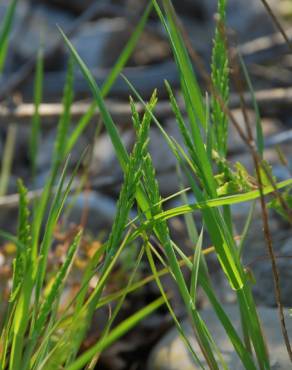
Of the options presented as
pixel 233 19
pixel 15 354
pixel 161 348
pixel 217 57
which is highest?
pixel 217 57

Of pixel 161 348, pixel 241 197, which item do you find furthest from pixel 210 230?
pixel 161 348

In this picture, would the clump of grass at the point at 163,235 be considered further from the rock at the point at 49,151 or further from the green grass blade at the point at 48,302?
the rock at the point at 49,151

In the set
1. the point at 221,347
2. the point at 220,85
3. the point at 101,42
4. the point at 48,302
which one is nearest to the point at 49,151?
the point at 101,42

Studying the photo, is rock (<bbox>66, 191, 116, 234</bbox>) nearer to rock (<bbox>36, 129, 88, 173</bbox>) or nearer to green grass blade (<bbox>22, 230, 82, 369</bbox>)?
Answer: rock (<bbox>36, 129, 88, 173</bbox>)

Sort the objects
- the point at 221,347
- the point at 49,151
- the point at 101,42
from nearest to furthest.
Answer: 1. the point at 221,347
2. the point at 49,151
3. the point at 101,42

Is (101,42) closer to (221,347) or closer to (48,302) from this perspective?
(221,347)

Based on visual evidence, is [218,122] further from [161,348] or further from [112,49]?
[112,49]

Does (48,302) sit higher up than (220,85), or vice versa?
(220,85)

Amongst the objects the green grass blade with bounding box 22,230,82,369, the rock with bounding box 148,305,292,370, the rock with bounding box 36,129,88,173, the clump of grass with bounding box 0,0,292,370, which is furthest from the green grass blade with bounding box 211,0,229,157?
the rock with bounding box 36,129,88,173
